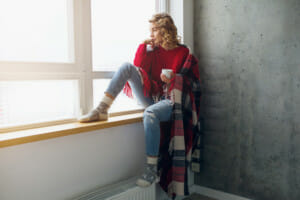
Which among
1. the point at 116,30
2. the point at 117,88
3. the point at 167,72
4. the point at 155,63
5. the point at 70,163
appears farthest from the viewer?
the point at 155,63

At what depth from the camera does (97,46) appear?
6.22ft

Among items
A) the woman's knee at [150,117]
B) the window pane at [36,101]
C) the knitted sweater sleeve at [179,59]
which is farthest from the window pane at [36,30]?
the knitted sweater sleeve at [179,59]

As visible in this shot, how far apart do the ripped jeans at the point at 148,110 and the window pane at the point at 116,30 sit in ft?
0.69

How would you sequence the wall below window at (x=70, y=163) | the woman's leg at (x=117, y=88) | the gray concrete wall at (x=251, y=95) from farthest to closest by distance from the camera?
the gray concrete wall at (x=251, y=95) → the woman's leg at (x=117, y=88) → the wall below window at (x=70, y=163)

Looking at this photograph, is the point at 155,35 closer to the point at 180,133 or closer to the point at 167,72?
the point at 167,72

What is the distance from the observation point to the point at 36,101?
1567mm

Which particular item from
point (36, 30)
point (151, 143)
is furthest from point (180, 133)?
point (36, 30)

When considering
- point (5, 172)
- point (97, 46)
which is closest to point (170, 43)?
point (97, 46)

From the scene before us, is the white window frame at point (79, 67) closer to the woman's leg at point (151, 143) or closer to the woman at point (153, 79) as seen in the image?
the woman at point (153, 79)

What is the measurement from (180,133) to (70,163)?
790 mm

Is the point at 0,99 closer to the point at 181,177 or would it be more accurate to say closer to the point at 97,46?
the point at 97,46

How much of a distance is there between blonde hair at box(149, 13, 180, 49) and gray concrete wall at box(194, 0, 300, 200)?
524 mm

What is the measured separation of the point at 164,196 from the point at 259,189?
31.4 inches

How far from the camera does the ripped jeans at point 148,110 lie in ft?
5.77
